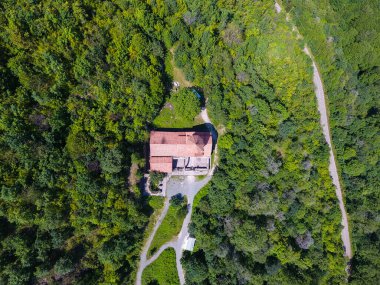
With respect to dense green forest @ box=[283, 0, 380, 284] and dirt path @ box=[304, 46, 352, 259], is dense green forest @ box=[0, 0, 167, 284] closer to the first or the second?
dirt path @ box=[304, 46, 352, 259]

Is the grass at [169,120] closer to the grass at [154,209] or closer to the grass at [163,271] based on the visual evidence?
the grass at [154,209]

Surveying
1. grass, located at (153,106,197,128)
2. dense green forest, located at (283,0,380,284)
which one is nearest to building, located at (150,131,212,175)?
grass, located at (153,106,197,128)

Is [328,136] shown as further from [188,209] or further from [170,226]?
[170,226]

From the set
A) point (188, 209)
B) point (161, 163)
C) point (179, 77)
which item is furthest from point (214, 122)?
point (188, 209)

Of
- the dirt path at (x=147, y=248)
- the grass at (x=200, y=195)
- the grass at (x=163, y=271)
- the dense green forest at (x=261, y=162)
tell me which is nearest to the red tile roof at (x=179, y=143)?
the dense green forest at (x=261, y=162)

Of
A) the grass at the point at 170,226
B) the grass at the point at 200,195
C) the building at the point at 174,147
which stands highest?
the building at the point at 174,147

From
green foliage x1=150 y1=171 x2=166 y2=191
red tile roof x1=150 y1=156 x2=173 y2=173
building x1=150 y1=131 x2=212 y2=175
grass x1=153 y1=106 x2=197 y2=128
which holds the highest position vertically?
grass x1=153 y1=106 x2=197 y2=128
